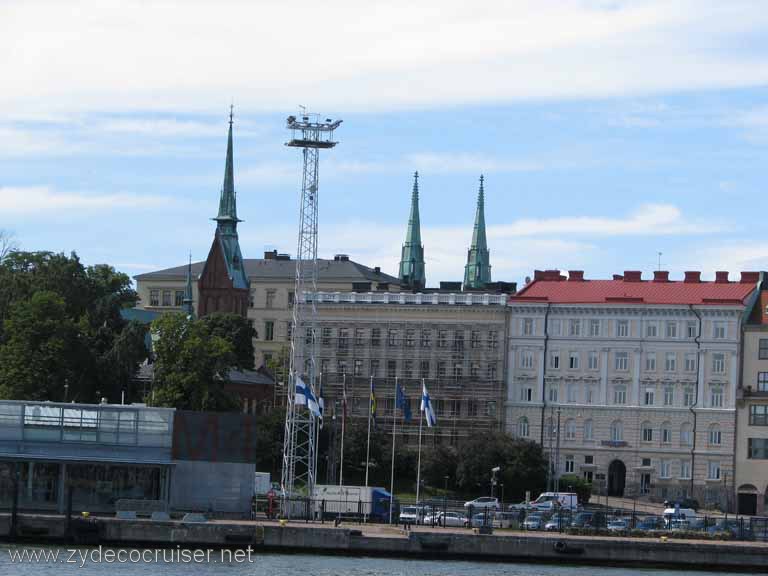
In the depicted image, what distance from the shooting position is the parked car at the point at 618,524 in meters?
88.8

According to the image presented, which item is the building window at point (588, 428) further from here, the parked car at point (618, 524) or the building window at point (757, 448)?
the parked car at point (618, 524)

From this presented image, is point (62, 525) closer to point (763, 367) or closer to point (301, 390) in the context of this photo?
point (301, 390)

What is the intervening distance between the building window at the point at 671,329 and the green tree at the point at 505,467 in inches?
609

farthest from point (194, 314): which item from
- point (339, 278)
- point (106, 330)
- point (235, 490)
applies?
point (235, 490)

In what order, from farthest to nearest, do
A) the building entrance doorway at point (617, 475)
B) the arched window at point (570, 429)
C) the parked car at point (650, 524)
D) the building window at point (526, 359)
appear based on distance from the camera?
1. the building window at point (526, 359)
2. the arched window at point (570, 429)
3. the building entrance doorway at point (617, 475)
4. the parked car at point (650, 524)

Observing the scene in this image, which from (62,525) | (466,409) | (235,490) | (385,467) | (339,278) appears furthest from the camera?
(339,278)

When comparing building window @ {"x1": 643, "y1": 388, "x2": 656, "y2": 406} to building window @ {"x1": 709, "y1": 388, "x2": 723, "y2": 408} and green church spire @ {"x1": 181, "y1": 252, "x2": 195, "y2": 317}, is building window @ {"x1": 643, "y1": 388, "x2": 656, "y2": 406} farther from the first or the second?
green church spire @ {"x1": 181, "y1": 252, "x2": 195, "y2": 317}

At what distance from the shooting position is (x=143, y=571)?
69312mm

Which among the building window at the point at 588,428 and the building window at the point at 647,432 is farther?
the building window at the point at 588,428

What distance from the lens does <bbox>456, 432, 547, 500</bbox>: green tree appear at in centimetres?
12925

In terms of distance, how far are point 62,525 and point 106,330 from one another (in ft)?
209

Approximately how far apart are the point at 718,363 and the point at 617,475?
Answer: 10.7m

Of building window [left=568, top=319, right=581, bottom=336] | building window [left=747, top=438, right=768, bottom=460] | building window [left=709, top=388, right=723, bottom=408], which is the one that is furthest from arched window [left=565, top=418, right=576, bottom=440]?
building window [left=747, top=438, right=768, bottom=460]

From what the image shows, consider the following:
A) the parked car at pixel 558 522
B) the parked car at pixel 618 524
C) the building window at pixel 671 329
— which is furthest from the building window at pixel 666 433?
the parked car at pixel 558 522
